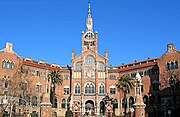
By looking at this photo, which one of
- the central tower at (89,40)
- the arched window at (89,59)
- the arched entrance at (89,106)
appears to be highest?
the central tower at (89,40)

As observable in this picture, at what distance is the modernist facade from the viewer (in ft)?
243

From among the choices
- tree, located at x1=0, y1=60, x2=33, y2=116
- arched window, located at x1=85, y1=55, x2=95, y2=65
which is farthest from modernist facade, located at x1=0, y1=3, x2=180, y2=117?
tree, located at x1=0, y1=60, x2=33, y2=116

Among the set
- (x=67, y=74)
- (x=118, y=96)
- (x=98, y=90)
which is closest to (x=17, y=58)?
(x=67, y=74)

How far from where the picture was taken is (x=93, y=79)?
288 feet

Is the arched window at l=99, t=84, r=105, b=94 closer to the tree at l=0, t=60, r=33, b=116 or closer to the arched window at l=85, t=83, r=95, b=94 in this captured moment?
the arched window at l=85, t=83, r=95, b=94

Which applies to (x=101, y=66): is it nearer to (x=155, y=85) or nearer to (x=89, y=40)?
(x=89, y=40)

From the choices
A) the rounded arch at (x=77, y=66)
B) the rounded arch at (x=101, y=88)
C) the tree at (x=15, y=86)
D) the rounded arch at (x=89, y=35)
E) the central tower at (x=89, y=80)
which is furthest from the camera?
the rounded arch at (x=89, y=35)

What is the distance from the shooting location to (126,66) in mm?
92062

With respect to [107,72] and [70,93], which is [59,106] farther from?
[107,72]

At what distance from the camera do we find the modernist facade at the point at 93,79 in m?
74.0

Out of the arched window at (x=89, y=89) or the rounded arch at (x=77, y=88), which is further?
the rounded arch at (x=77, y=88)

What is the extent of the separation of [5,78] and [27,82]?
708 cm

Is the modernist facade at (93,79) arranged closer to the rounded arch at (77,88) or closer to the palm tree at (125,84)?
the rounded arch at (77,88)

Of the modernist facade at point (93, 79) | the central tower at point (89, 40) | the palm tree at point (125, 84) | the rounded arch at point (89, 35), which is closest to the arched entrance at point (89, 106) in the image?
the modernist facade at point (93, 79)
